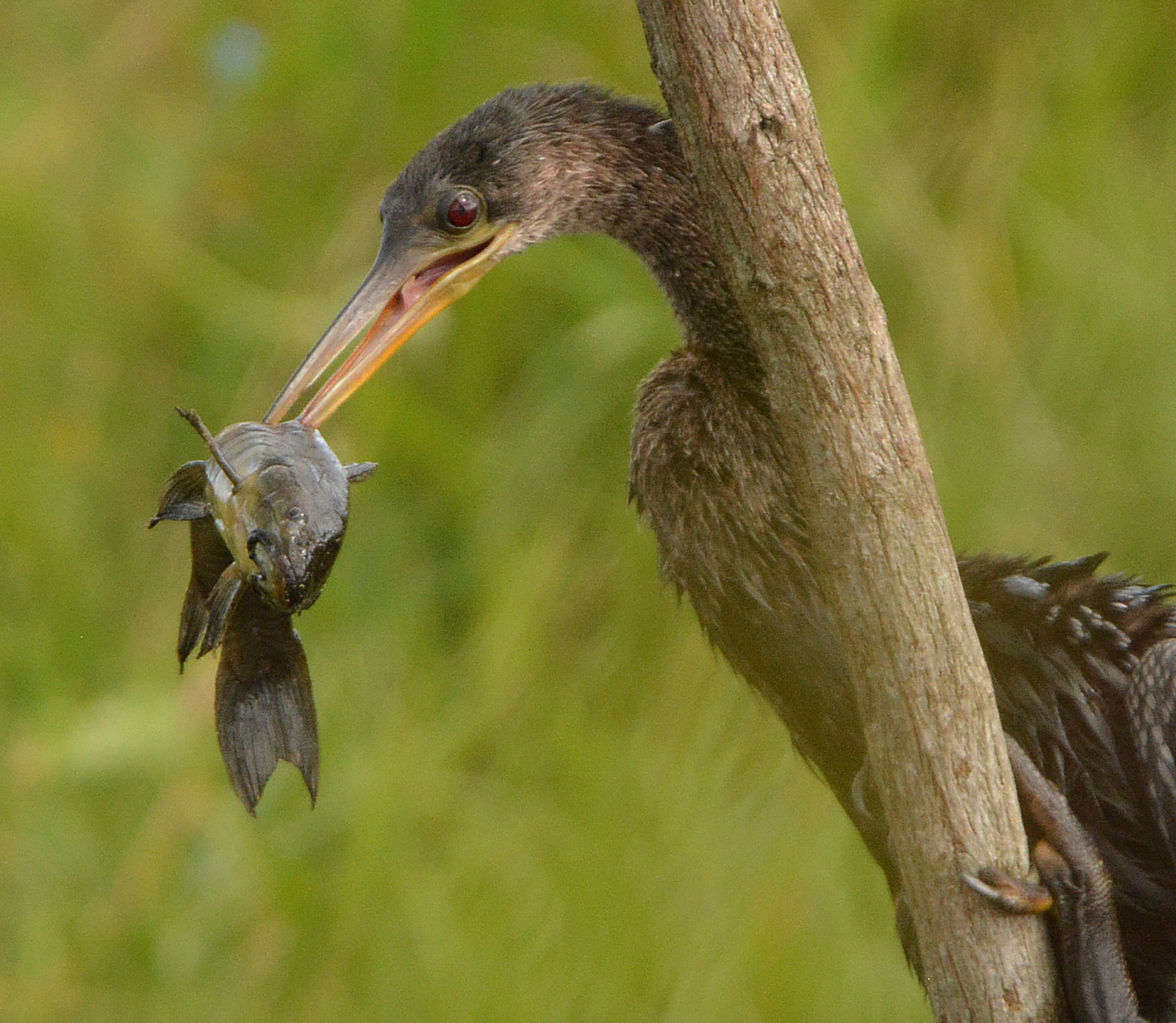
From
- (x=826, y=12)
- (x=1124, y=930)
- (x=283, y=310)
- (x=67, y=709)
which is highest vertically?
(x=826, y=12)

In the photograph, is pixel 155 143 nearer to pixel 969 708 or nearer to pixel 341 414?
pixel 341 414

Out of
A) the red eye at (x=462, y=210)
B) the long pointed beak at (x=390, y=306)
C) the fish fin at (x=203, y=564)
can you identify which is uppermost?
the red eye at (x=462, y=210)

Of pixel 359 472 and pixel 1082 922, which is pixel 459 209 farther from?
pixel 1082 922

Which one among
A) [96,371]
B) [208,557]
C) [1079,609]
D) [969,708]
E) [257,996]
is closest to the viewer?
[969,708]

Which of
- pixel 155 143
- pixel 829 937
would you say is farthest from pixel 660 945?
pixel 155 143

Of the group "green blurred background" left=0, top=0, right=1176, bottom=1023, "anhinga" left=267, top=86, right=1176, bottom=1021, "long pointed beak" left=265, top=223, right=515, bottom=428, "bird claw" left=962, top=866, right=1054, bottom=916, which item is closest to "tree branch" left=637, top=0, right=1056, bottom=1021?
"bird claw" left=962, top=866, right=1054, bottom=916

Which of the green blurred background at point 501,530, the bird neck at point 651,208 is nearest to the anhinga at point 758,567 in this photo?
the bird neck at point 651,208

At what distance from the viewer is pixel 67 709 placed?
4109mm

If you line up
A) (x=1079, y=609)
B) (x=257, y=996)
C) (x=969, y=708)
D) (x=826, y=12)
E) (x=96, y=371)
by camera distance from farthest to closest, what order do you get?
(x=96, y=371) < (x=826, y=12) < (x=257, y=996) < (x=1079, y=609) < (x=969, y=708)

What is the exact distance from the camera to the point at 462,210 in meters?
2.40

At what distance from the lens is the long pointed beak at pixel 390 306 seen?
7.30 ft

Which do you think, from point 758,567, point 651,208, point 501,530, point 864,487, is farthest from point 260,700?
point 501,530

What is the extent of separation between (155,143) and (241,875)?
2.10 m

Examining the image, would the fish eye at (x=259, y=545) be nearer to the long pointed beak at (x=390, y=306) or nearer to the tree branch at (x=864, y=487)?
the long pointed beak at (x=390, y=306)
